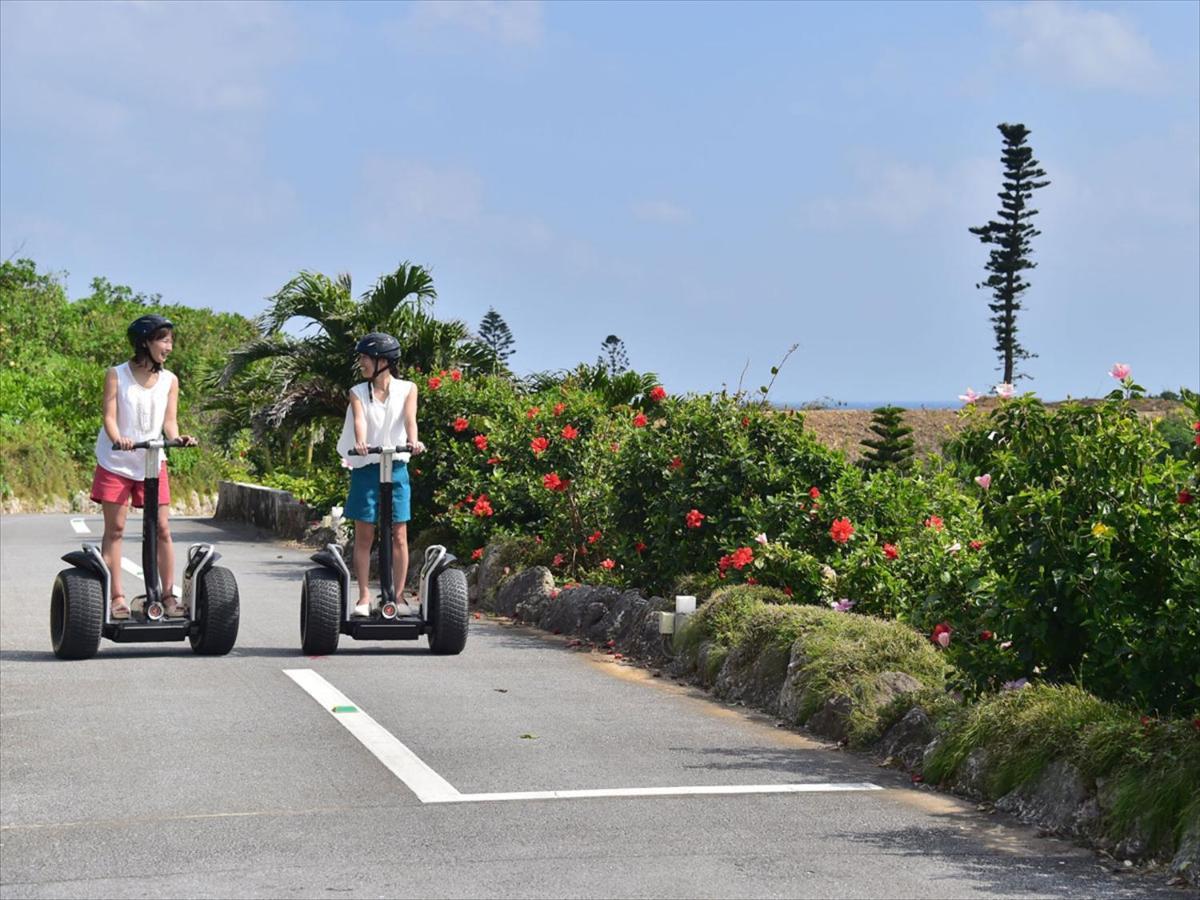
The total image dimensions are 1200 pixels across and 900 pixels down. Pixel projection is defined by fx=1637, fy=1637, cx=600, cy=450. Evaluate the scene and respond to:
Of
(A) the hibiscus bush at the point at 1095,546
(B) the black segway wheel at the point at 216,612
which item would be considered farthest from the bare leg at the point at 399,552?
(A) the hibiscus bush at the point at 1095,546

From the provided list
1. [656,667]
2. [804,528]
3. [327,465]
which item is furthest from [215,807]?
[327,465]

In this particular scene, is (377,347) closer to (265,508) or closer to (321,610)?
Result: (321,610)

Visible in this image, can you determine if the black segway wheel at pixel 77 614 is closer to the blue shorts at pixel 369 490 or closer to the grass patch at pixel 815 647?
the blue shorts at pixel 369 490

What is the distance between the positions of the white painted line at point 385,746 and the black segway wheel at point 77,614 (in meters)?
1.29

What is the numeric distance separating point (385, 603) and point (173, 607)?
1314 mm

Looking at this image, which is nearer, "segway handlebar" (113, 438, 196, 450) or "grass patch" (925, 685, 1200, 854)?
"grass patch" (925, 685, 1200, 854)

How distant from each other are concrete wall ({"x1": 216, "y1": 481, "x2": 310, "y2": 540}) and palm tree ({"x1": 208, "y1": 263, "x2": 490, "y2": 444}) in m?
1.17

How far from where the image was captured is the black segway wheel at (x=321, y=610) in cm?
1031

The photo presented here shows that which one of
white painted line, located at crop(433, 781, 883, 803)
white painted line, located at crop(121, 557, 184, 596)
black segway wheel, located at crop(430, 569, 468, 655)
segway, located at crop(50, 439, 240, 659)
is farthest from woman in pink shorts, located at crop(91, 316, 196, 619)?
white painted line, located at crop(121, 557, 184, 596)

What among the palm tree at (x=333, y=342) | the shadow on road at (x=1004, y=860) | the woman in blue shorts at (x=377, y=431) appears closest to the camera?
the shadow on road at (x=1004, y=860)

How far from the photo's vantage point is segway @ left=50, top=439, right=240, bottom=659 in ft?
32.0

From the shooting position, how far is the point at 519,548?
15516 mm

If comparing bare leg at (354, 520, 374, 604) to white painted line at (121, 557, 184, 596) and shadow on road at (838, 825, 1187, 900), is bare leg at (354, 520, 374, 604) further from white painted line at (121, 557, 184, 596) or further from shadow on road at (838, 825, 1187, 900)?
white painted line at (121, 557, 184, 596)

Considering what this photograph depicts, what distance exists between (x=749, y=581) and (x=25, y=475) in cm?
2949
